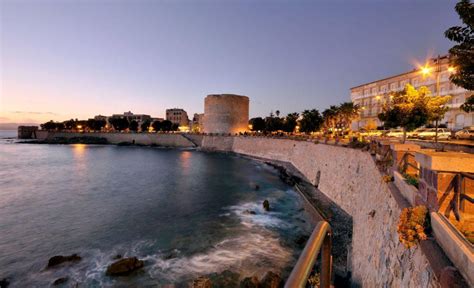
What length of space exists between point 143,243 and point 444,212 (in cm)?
1373

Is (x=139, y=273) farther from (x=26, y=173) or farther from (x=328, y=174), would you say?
(x=26, y=173)

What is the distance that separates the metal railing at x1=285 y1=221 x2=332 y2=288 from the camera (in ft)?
3.34

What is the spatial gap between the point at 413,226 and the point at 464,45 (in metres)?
6.18

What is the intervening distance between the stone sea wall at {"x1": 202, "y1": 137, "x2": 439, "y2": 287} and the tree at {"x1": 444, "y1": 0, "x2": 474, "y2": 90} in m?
3.85

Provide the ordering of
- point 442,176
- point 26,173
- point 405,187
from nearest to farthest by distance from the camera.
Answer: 1. point 442,176
2. point 405,187
3. point 26,173

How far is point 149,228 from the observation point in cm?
1700

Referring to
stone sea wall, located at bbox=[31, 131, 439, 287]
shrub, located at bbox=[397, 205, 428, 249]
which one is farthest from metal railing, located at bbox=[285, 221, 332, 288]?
shrub, located at bbox=[397, 205, 428, 249]

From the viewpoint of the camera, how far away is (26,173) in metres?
39.3

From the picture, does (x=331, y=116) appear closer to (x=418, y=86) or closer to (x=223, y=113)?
(x=418, y=86)

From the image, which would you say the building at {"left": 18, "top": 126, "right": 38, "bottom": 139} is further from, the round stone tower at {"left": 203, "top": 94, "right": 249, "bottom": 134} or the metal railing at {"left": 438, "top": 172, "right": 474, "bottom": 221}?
the metal railing at {"left": 438, "top": 172, "right": 474, "bottom": 221}

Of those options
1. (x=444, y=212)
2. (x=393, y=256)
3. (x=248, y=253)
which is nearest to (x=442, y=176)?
(x=444, y=212)

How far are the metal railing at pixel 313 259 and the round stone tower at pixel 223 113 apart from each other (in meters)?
77.0

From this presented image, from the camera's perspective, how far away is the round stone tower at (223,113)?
7850cm

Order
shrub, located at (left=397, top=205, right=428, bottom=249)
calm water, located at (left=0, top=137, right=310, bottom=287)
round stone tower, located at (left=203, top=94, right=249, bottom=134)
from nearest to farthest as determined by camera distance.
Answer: shrub, located at (left=397, top=205, right=428, bottom=249) → calm water, located at (left=0, top=137, right=310, bottom=287) → round stone tower, located at (left=203, top=94, right=249, bottom=134)
